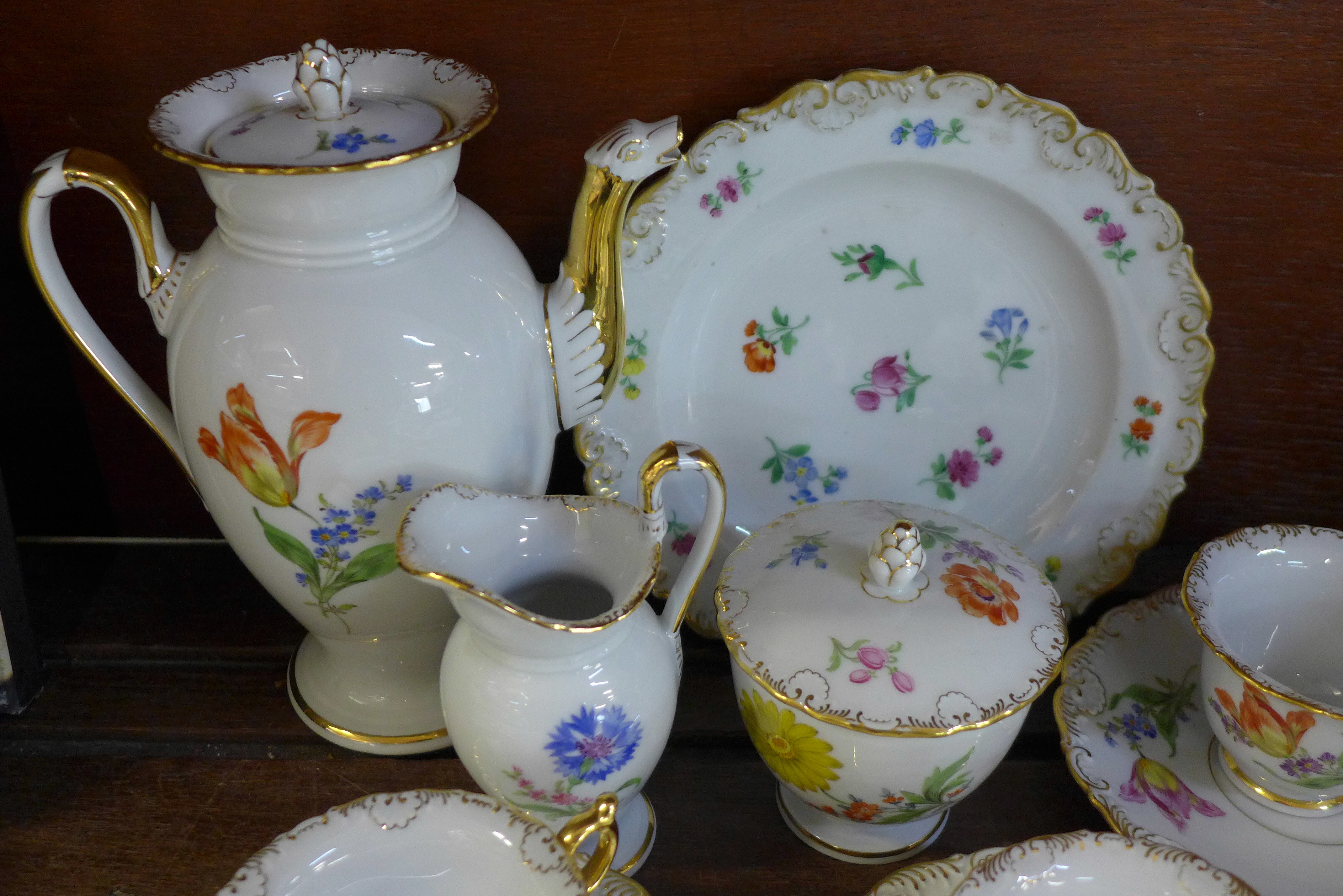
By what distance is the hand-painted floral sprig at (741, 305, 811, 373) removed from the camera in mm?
684

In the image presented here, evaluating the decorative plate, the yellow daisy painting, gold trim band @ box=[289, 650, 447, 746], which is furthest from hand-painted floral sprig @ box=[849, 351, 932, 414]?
gold trim band @ box=[289, 650, 447, 746]

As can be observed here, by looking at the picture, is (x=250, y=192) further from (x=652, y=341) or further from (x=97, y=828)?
(x=97, y=828)

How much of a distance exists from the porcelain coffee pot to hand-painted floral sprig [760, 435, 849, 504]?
0.16 m

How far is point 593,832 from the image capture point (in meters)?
0.41

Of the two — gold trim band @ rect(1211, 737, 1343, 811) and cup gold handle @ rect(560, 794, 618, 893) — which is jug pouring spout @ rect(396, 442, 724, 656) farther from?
gold trim band @ rect(1211, 737, 1343, 811)

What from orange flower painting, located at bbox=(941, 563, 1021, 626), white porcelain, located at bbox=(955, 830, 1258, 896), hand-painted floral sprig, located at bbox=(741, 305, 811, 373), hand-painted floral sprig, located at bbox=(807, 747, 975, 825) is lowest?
hand-painted floral sprig, located at bbox=(807, 747, 975, 825)

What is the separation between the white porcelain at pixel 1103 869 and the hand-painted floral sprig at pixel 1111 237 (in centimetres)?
35

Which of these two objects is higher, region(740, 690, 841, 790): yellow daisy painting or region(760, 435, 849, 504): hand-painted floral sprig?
region(760, 435, 849, 504): hand-painted floral sprig

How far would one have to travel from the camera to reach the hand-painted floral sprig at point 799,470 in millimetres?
707

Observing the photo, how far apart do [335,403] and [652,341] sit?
0.76ft

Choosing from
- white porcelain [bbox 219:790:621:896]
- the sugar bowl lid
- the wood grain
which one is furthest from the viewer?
the wood grain

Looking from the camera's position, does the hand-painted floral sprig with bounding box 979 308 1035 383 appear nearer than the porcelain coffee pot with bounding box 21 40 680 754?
No

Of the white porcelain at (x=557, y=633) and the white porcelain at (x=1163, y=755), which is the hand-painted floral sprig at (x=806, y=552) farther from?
the white porcelain at (x=1163, y=755)

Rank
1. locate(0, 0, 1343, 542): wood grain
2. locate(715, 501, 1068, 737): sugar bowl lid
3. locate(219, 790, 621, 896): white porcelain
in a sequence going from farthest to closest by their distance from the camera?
locate(0, 0, 1343, 542): wood grain < locate(715, 501, 1068, 737): sugar bowl lid < locate(219, 790, 621, 896): white porcelain
